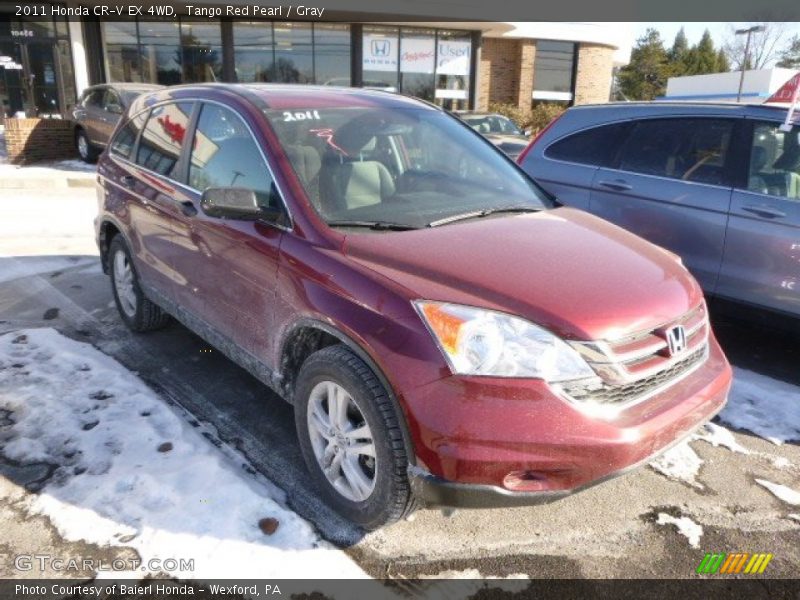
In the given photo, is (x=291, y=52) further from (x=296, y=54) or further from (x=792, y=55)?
(x=792, y=55)

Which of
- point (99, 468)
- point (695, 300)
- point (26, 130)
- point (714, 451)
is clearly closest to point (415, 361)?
point (695, 300)

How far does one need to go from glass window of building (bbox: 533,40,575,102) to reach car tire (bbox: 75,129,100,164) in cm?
1790

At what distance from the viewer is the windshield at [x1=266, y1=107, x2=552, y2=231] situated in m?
3.04

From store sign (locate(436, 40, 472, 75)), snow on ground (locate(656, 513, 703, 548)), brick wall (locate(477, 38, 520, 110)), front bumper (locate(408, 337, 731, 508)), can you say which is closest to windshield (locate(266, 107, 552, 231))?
front bumper (locate(408, 337, 731, 508))

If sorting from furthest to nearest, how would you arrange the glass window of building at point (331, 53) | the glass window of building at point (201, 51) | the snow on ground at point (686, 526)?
the glass window of building at point (331, 53) → the glass window of building at point (201, 51) → the snow on ground at point (686, 526)

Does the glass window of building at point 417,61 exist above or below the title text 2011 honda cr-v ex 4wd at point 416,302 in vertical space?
above

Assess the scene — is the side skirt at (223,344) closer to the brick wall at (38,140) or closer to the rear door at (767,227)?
the rear door at (767,227)

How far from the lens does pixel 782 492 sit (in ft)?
10.1

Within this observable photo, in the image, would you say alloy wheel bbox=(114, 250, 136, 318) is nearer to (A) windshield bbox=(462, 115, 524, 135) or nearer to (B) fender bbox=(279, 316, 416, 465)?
(B) fender bbox=(279, 316, 416, 465)

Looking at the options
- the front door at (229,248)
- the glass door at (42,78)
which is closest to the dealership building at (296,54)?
the glass door at (42,78)

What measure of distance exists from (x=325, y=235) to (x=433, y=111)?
1.65 m

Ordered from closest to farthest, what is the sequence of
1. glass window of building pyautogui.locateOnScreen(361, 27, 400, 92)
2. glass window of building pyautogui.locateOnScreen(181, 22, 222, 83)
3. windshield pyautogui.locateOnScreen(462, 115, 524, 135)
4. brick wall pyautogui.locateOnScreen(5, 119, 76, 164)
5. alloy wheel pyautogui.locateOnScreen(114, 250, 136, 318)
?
alloy wheel pyautogui.locateOnScreen(114, 250, 136, 318), windshield pyautogui.locateOnScreen(462, 115, 524, 135), brick wall pyautogui.locateOnScreen(5, 119, 76, 164), glass window of building pyautogui.locateOnScreen(181, 22, 222, 83), glass window of building pyautogui.locateOnScreen(361, 27, 400, 92)

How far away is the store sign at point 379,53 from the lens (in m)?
22.2

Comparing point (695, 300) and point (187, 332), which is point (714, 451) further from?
point (187, 332)
